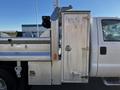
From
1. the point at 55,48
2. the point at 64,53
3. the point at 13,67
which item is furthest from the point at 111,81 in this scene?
the point at 13,67

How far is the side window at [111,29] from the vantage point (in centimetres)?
634

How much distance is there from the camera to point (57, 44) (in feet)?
19.7

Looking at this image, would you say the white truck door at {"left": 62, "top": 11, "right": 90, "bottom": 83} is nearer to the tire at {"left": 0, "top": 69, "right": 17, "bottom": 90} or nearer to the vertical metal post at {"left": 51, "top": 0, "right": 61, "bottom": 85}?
the vertical metal post at {"left": 51, "top": 0, "right": 61, "bottom": 85}

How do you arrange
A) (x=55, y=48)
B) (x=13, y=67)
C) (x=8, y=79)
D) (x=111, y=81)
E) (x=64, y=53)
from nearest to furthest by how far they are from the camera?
(x=55, y=48)
(x=64, y=53)
(x=8, y=79)
(x=13, y=67)
(x=111, y=81)

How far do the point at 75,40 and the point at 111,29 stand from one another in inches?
38.7

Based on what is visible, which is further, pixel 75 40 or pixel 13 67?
pixel 13 67

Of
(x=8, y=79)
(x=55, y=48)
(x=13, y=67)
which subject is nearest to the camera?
(x=55, y=48)

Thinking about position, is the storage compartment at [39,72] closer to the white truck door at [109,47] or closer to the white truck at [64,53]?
the white truck at [64,53]

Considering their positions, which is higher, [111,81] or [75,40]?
[75,40]

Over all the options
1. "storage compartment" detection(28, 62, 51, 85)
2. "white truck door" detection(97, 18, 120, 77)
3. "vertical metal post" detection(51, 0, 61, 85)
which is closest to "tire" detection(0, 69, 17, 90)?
"storage compartment" detection(28, 62, 51, 85)

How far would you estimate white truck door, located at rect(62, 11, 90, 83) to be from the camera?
19.8 feet

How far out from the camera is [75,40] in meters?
6.05

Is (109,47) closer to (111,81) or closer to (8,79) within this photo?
(111,81)

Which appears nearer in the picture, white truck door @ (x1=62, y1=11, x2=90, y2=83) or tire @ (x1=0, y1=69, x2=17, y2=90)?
white truck door @ (x1=62, y1=11, x2=90, y2=83)
